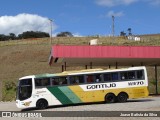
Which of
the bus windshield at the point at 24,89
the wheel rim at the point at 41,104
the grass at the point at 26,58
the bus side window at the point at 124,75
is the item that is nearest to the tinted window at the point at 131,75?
the bus side window at the point at 124,75

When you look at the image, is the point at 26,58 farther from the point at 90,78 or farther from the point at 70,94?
the point at 70,94

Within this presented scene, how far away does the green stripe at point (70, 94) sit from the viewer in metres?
27.9

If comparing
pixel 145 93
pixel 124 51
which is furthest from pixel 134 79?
pixel 124 51

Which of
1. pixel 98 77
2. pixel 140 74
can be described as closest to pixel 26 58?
pixel 98 77

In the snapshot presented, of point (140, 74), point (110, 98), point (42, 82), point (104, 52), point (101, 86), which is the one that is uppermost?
point (104, 52)

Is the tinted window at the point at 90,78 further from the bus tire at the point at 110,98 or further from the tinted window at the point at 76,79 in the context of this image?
the bus tire at the point at 110,98

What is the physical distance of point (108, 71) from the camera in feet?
93.6

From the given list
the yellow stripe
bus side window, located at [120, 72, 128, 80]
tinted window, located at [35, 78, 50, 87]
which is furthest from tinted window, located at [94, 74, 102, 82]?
tinted window, located at [35, 78, 50, 87]

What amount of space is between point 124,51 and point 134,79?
6578mm

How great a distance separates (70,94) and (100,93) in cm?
210

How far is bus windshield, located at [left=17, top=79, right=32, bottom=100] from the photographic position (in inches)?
1079

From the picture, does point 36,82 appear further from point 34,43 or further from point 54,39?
point 54,39

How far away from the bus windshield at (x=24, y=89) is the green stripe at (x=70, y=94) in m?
2.08

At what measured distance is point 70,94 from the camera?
2805 cm
